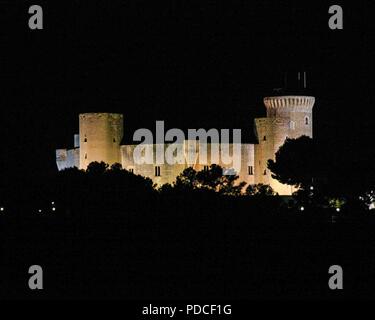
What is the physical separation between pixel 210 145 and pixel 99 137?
18.8 ft

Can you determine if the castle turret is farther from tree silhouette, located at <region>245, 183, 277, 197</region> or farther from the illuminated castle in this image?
tree silhouette, located at <region>245, 183, 277, 197</region>

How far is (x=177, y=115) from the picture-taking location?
4082 inches

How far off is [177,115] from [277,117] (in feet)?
23.2

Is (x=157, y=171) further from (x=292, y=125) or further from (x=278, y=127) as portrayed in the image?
(x=292, y=125)

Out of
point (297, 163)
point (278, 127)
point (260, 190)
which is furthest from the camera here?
point (278, 127)

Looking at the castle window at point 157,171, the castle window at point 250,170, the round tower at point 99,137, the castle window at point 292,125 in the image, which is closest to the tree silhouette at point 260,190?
the castle window at point 250,170

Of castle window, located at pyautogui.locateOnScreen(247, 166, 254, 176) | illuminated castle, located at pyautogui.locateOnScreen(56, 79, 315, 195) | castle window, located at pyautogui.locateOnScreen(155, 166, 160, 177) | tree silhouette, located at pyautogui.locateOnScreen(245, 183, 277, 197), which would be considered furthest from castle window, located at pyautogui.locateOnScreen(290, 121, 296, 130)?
castle window, located at pyautogui.locateOnScreen(155, 166, 160, 177)

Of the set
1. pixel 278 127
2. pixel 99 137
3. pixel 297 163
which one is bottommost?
pixel 297 163

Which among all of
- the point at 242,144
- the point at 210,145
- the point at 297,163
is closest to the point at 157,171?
the point at 210,145

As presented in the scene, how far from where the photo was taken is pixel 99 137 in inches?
3883

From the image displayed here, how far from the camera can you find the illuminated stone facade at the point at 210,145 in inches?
3861

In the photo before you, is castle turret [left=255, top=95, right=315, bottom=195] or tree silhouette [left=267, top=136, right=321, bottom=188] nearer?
tree silhouette [left=267, top=136, right=321, bottom=188]

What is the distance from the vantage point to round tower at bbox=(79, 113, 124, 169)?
98.6 meters

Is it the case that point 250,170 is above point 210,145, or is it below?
below
